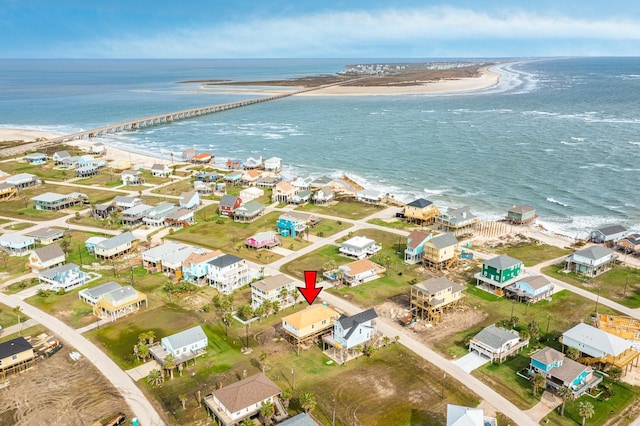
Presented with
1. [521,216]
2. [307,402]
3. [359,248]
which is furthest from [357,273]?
[521,216]

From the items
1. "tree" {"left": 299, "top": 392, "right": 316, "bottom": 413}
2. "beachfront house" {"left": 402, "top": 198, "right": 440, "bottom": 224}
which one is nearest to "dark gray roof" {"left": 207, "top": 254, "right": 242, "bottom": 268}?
"tree" {"left": 299, "top": 392, "right": 316, "bottom": 413}

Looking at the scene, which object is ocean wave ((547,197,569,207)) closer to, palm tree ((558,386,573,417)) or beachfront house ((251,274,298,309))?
palm tree ((558,386,573,417))

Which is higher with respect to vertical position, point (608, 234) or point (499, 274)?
point (608, 234)

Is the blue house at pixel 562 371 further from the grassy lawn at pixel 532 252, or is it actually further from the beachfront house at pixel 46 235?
the beachfront house at pixel 46 235

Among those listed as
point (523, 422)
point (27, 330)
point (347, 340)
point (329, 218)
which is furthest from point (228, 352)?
point (329, 218)

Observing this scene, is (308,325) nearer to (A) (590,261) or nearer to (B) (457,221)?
(B) (457,221)

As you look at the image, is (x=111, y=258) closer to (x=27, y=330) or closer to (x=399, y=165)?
(x=27, y=330)

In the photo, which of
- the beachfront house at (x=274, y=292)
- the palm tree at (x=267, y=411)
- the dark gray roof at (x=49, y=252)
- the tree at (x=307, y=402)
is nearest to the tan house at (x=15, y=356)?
the dark gray roof at (x=49, y=252)

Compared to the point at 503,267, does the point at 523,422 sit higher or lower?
lower
